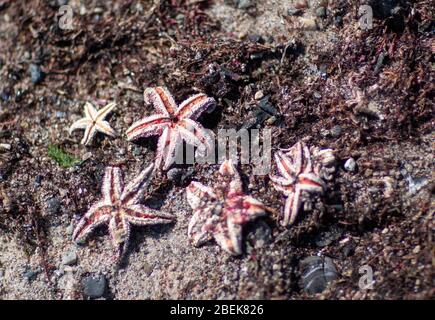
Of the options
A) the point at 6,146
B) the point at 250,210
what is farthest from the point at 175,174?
the point at 6,146

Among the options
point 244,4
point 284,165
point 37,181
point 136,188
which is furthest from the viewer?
point 244,4

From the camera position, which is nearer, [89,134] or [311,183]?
[311,183]

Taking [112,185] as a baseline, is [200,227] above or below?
below

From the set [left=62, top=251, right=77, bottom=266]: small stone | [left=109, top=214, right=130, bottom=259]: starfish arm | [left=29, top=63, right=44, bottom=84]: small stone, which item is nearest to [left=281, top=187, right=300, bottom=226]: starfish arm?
[left=109, top=214, right=130, bottom=259]: starfish arm

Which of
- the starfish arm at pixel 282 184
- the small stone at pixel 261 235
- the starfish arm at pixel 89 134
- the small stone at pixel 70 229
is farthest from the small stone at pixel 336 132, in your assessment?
the small stone at pixel 70 229

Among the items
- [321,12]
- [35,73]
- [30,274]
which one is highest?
[321,12]

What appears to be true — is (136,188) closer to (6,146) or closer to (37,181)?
(37,181)
